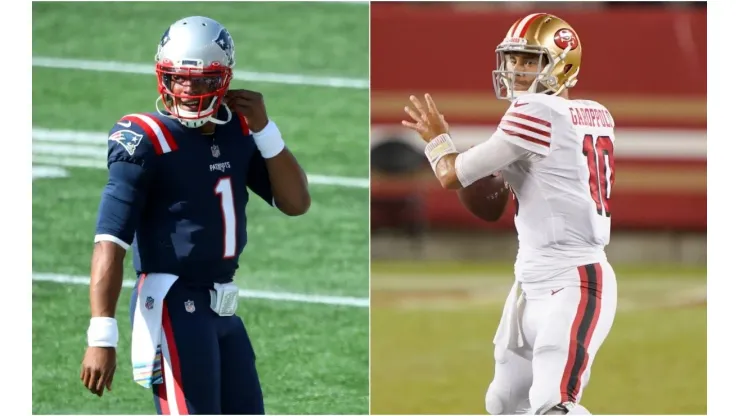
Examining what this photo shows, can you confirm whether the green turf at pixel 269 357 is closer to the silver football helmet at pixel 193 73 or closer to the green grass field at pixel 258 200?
the green grass field at pixel 258 200

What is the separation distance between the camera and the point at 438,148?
3.71 m

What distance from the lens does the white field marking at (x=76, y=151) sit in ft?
24.0

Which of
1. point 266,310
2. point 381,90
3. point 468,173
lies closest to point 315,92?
point 381,90

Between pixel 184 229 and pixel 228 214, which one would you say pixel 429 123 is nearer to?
pixel 228 214

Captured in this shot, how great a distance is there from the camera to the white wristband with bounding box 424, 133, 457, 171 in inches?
145

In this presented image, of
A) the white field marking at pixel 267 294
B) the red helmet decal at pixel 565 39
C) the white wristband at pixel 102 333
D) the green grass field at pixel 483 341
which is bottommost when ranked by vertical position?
the green grass field at pixel 483 341

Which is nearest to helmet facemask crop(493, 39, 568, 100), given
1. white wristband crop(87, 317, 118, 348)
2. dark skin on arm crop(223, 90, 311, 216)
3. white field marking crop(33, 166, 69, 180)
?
dark skin on arm crop(223, 90, 311, 216)

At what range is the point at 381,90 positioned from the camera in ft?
31.4

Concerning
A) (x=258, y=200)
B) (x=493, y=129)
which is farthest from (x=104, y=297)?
(x=493, y=129)

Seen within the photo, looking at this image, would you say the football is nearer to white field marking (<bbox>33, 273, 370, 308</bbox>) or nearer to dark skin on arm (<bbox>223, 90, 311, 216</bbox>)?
dark skin on arm (<bbox>223, 90, 311, 216</bbox>)

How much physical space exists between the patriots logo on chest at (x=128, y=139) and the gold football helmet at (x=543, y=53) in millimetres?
1167

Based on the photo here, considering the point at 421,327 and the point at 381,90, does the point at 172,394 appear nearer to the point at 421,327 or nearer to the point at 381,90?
the point at 421,327

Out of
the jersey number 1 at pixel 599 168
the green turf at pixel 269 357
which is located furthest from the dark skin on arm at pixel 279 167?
the green turf at pixel 269 357

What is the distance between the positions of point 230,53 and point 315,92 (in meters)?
4.92
